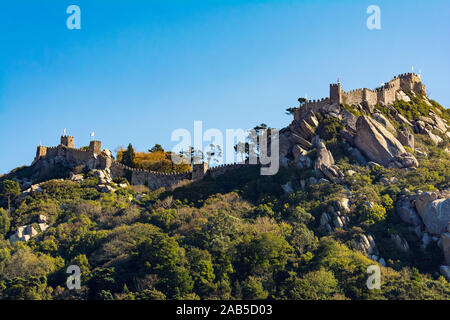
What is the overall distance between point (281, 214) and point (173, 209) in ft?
29.2

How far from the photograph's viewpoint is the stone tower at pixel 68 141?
73875 mm

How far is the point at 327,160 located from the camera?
59.9 m

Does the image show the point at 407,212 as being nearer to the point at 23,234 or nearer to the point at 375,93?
the point at 375,93

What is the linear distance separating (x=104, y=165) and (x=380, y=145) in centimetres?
2632

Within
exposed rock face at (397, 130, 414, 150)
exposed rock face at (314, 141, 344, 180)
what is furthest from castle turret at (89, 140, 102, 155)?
exposed rock face at (397, 130, 414, 150)

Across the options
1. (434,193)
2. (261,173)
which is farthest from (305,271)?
(261,173)

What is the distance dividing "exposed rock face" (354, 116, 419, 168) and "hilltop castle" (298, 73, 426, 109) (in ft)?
17.7

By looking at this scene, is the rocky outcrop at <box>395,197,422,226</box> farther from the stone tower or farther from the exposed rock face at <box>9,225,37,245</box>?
the stone tower

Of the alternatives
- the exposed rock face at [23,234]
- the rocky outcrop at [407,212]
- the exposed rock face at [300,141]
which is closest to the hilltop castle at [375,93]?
the exposed rock face at [300,141]

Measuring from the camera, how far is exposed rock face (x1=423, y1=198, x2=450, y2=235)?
50.6 meters

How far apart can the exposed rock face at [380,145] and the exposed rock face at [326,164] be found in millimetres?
3340

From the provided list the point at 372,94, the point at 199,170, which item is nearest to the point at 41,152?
the point at 199,170

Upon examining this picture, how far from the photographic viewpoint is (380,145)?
60.8 meters
